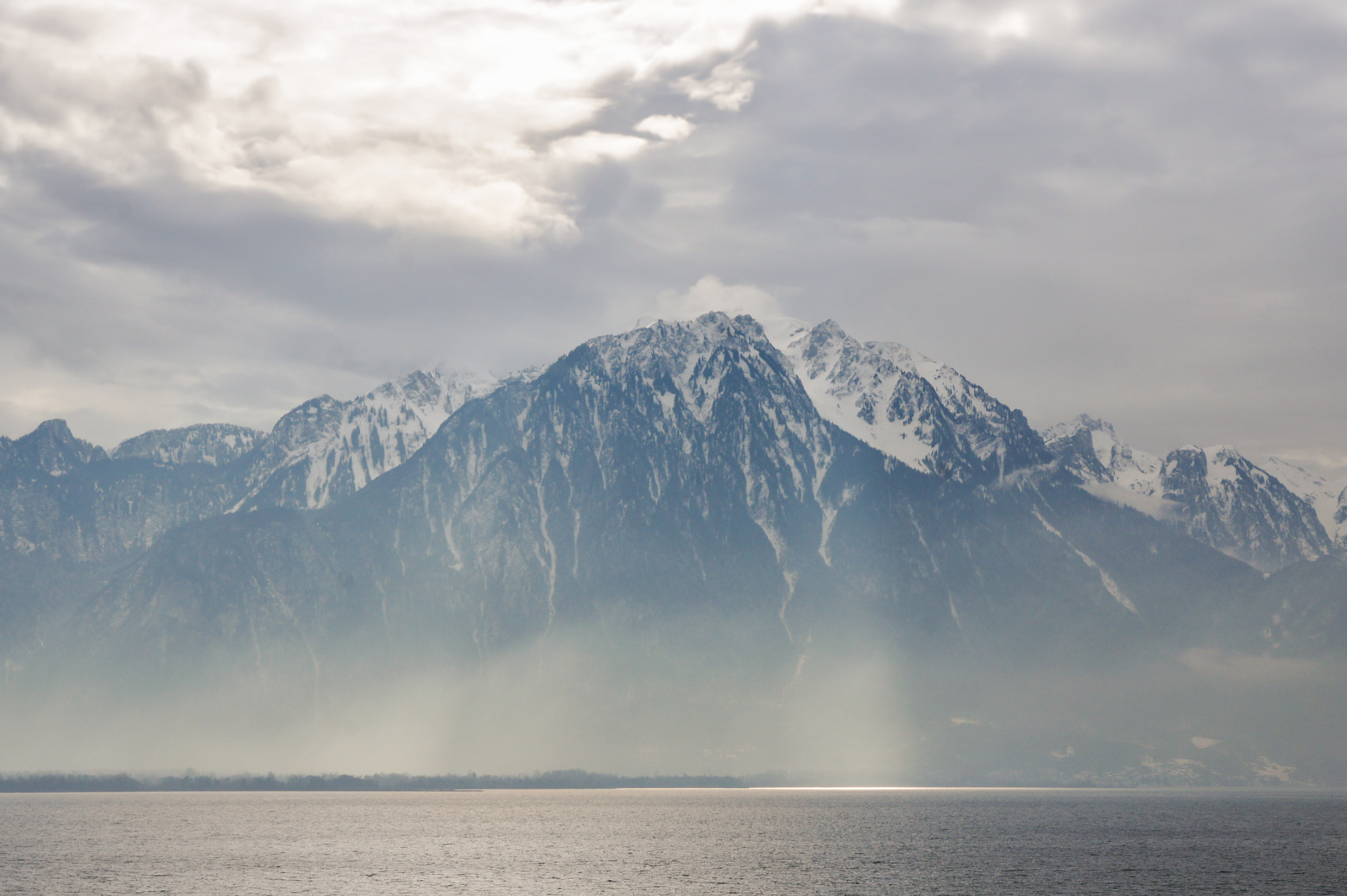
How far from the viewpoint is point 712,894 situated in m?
200

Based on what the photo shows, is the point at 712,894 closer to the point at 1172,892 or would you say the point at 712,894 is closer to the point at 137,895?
the point at 1172,892

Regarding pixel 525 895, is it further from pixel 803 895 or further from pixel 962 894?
pixel 962 894

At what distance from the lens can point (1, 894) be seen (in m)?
194

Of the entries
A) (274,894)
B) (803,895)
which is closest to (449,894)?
(274,894)

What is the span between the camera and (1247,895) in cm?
19575

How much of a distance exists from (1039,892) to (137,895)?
445 ft

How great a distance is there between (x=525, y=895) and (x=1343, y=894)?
12432 centimetres

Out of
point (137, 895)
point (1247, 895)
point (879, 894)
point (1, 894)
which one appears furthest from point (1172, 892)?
point (1, 894)

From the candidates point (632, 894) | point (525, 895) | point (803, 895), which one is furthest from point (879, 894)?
point (525, 895)

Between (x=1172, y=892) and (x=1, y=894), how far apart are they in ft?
579

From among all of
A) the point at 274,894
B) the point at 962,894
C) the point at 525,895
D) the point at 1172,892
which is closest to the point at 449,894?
the point at 525,895

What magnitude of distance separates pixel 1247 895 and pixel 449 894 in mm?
Answer: 120466

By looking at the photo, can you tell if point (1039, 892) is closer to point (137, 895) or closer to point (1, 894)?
point (137, 895)

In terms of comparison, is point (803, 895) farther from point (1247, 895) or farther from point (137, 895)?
point (137, 895)
